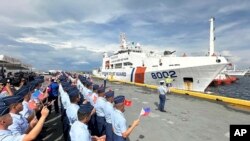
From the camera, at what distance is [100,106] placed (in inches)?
271

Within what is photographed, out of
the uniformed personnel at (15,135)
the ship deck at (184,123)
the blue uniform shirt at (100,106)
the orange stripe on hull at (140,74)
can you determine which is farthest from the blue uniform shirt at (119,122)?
the orange stripe on hull at (140,74)

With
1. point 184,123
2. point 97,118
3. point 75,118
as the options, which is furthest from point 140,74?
point 75,118

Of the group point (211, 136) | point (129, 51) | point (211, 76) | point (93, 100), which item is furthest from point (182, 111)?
point (129, 51)

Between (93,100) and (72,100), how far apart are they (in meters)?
1.78

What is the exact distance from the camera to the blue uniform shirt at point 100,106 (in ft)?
22.3

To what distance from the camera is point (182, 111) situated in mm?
13664

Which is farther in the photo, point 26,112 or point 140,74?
point 140,74

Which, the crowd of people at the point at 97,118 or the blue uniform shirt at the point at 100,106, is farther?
the blue uniform shirt at the point at 100,106

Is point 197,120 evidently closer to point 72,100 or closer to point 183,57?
point 72,100

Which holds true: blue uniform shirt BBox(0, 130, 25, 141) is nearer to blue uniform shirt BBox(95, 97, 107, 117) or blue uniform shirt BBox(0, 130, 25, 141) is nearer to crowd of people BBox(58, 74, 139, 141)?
crowd of people BBox(58, 74, 139, 141)

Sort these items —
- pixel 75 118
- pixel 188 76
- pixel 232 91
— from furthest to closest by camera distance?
pixel 232 91 → pixel 188 76 → pixel 75 118

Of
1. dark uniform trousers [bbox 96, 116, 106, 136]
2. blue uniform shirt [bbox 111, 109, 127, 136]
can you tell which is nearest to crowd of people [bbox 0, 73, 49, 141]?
blue uniform shirt [bbox 111, 109, 127, 136]

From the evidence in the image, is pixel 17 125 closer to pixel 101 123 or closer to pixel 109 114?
pixel 109 114

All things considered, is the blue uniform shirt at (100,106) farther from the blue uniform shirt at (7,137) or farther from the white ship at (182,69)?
the white ship at (182,69)
